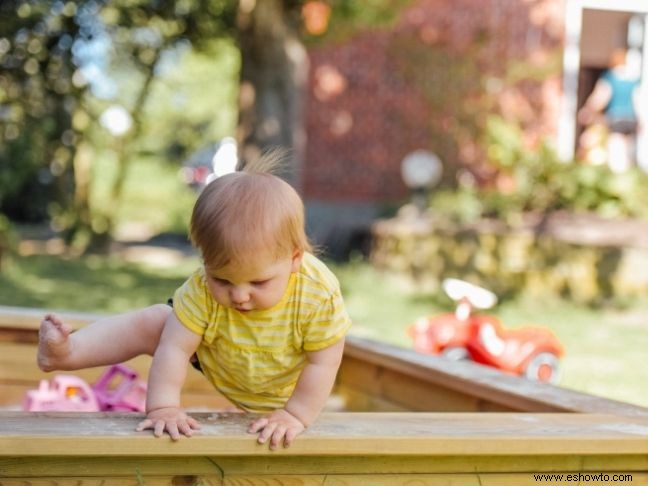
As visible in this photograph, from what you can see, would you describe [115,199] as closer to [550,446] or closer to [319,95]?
[319,95]

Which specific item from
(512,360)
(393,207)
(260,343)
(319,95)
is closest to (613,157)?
(393,207)

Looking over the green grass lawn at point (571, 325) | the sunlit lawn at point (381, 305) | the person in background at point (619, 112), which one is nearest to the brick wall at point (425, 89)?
the person in background at point (619, 112)

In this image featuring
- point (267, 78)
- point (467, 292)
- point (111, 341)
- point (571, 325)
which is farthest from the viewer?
point (267, 78)

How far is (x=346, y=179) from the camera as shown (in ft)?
40.0

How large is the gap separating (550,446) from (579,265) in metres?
6.48

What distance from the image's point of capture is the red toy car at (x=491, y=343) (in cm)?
444

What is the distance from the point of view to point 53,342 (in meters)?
2.40

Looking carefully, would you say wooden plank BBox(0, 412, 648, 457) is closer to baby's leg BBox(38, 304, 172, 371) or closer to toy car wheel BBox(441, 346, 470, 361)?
baby's leg BBox(38, 304, 172, 371)

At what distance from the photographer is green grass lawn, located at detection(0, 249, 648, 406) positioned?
5781 millimetres

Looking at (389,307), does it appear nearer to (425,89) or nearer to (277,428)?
(425,89)

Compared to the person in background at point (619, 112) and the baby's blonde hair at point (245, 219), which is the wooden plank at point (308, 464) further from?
the person in background at point (619, 112)

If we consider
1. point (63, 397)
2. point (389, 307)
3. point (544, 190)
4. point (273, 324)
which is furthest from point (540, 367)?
point (544, 190)

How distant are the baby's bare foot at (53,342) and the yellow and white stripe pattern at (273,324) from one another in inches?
10.2

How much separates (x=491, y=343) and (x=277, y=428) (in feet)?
8.50
